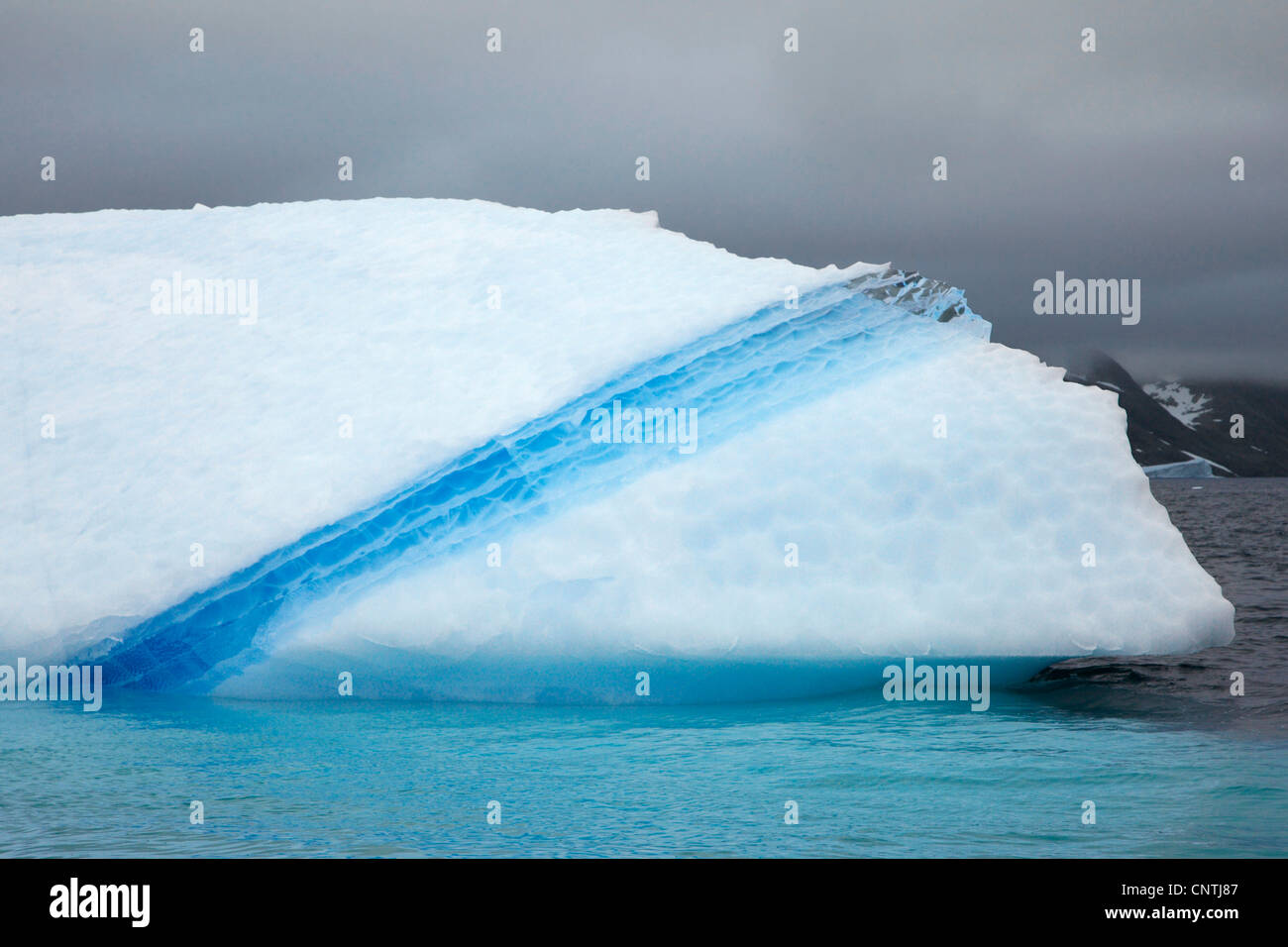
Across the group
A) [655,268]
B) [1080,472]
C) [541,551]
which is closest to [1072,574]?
[1080,472]

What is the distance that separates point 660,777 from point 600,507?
226 cm

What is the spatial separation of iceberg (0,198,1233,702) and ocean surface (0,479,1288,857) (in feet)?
1.46

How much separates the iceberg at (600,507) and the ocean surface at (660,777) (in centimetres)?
44

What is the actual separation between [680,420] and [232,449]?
3.20 m

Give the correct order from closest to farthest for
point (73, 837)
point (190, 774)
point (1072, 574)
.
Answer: point (73, 837) → point (190, 774) → point (1072, 574)

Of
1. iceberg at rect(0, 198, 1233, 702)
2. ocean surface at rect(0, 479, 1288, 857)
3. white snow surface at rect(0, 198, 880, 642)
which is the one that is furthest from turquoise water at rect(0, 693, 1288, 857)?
white snow surface at rect(0, 198, 880, 642)

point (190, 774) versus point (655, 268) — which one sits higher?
point (655, 268)

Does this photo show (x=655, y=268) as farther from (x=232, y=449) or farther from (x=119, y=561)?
(x=119, y=561)

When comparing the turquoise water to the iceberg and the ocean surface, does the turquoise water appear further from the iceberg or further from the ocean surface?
the iceberg

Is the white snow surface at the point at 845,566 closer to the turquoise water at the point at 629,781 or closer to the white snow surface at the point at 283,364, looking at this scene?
the turquoise water at the point at 629,781

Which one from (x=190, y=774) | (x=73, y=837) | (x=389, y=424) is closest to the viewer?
(x=73, y=837)

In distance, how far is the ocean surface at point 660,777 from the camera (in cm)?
445

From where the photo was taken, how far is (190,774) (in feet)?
18.0

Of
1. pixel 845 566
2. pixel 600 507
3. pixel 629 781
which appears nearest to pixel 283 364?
pixel 600 507
